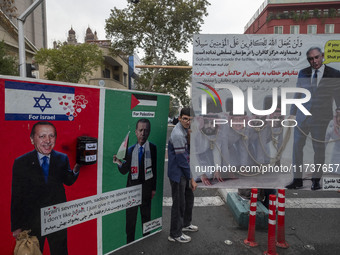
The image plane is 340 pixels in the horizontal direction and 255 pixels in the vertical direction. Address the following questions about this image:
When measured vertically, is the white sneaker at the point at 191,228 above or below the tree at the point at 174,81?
below

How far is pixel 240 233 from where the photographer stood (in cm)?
425

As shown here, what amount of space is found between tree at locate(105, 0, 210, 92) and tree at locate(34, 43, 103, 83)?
18.1ft

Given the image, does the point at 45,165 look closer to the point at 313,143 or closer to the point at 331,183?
the point at 313,143

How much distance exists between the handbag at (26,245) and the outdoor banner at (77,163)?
67mm

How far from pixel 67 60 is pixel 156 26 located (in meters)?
9.19

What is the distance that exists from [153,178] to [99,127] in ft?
4.48

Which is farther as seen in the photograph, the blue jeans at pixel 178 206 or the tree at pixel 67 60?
the tree at pixel 67 60

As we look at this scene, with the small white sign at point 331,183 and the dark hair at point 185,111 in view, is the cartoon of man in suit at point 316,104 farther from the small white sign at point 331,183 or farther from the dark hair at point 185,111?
the dark hair at point 185,111

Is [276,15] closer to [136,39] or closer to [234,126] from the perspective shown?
[136,39]

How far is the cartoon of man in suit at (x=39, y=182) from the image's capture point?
2.63 metres

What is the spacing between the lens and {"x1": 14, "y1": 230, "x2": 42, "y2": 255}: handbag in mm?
2602

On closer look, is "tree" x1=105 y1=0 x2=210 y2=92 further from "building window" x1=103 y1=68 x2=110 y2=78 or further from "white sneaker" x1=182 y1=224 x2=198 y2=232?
"white sneaker" x1=182 y1=224 x2=198 y2=232

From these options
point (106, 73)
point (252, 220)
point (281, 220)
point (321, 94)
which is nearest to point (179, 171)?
point (252, 220)

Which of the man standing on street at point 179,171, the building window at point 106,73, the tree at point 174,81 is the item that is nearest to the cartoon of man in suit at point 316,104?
the man standing on street at point 179,171
